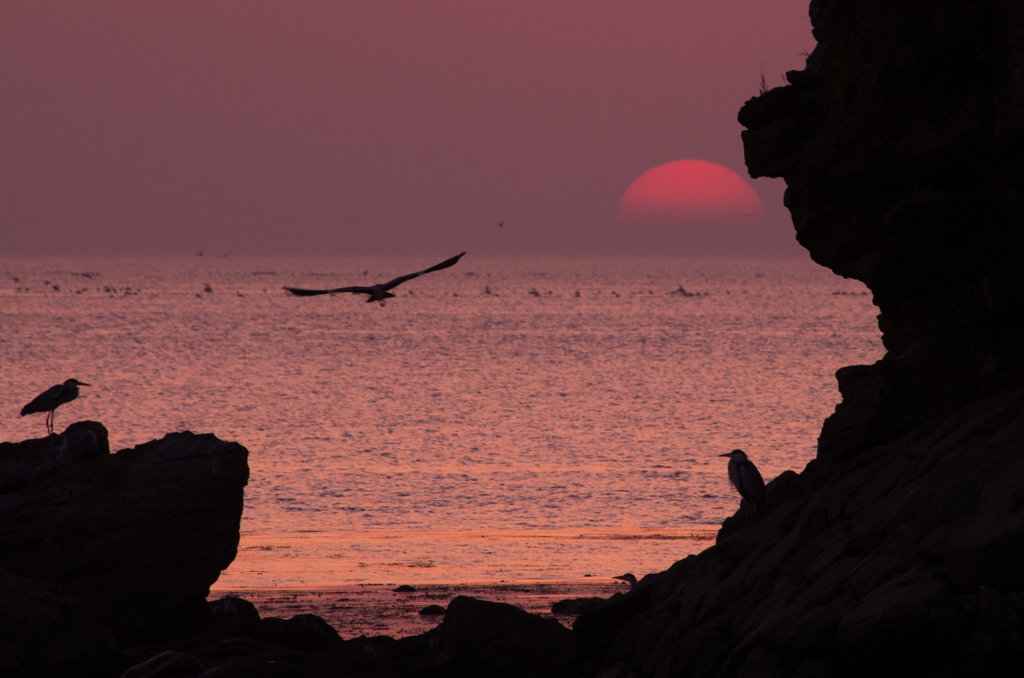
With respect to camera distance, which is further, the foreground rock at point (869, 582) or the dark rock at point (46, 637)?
the dark rock at point (46, 637)

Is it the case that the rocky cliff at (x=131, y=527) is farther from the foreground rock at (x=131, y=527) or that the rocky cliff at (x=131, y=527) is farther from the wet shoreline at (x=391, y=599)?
the wet shoreline at (x=391, y=599)

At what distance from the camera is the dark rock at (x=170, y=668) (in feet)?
40.4

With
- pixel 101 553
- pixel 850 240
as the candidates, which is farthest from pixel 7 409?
→ pixel 850 240

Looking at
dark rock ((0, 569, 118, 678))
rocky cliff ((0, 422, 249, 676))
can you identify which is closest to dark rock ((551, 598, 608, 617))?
rocky cliff ((0, 422, 249, 676))

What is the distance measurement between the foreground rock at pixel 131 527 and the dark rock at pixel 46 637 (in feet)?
5.88

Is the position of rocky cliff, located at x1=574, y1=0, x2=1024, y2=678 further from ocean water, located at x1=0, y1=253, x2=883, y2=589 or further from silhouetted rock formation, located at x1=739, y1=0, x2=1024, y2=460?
ocean water, located at x1=0, y1=253, x2=883, y2=589

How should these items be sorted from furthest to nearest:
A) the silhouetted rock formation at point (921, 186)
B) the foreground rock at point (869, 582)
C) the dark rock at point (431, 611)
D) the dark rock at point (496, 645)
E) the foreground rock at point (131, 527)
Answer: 1. the dark rock at point (431, 611)
2. the foreground rock at point (131, 527)
3. the dark rock at point (496, 645)
4. the silhouetted rock formation at point (921, 186)
5. the foreground rock at point (869, 582)

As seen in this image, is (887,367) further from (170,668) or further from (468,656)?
(170,668)

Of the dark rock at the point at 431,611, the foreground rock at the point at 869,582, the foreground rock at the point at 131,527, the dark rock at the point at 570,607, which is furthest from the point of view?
the dark rock at the point at 431,611

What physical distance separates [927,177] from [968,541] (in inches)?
200

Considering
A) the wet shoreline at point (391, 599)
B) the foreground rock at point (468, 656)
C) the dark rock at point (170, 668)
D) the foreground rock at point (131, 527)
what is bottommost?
the wet shoreline at point (391, 599)

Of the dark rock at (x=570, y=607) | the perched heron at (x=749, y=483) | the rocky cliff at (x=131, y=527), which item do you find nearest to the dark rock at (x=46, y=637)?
the rocky cliff at (x=131, y=527)

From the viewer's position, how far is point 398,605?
17109mm

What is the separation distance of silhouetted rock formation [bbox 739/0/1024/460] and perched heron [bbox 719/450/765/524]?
866 millimetres
